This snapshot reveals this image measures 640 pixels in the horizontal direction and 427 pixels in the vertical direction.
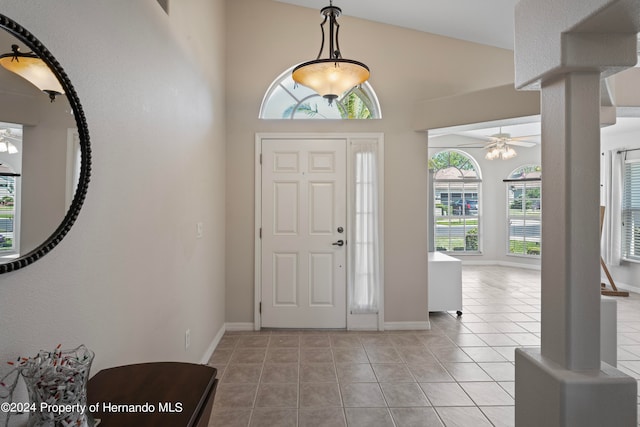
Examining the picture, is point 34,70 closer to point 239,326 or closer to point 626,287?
point 239,326

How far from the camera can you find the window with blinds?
18.2 ft

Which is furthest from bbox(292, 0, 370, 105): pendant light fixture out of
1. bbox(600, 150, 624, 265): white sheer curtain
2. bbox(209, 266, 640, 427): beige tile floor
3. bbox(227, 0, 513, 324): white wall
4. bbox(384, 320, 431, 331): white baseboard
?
bbox(600, 150, 624, 265): white sheer curtain

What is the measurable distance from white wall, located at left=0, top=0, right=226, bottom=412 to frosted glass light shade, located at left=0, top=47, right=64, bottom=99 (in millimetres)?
110

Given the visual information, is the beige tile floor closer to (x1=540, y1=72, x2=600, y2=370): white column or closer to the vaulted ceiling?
(x1=540, y1=72, x2=600, y2=370): white column

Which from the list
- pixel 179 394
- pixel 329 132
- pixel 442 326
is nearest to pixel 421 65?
pixel 329 132

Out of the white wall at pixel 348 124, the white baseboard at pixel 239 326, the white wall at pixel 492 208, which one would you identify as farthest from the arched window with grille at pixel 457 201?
the white baseboard at pixel 239 326

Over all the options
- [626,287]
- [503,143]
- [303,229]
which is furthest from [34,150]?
[626,287]

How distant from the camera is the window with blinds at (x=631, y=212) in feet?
18.2

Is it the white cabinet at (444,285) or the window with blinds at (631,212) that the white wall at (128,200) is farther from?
the window with blinds at (631,212)

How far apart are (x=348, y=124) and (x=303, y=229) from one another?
50.2 inches

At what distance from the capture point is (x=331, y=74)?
2.46m

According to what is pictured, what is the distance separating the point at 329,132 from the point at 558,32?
8.40ft

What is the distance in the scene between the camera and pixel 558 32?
1466 mm

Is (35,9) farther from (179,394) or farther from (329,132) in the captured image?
(329,132)
